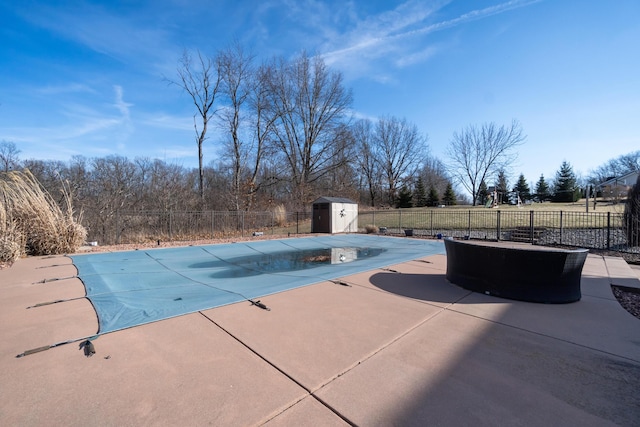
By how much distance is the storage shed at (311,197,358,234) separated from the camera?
15219mm

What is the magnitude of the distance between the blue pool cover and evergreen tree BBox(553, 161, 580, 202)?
132 ft

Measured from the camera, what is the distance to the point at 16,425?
151 cm

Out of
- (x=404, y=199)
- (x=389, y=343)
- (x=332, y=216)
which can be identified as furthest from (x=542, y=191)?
(x=389, y=343)

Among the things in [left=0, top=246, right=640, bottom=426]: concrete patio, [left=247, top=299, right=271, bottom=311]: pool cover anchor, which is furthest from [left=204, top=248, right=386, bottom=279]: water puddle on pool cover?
[left=0, top=246, right=640, bottom=426]: concrete patio

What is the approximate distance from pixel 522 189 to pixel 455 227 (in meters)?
36.8

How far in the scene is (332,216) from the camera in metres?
15.2

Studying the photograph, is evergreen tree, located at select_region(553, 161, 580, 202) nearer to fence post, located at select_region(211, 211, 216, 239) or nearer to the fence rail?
the fence rail

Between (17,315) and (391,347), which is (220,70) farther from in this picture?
(391,347)

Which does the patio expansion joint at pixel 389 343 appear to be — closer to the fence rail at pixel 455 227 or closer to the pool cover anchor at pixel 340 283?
the pool cover anchor at pixel 340 283

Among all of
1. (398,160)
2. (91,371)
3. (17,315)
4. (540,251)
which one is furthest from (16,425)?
(398,160)

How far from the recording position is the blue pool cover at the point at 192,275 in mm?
3340

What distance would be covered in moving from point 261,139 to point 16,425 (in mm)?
23660

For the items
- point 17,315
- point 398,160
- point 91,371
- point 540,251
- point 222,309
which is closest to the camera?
point 91,371

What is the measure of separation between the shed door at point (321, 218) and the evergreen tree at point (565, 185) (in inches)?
1508
